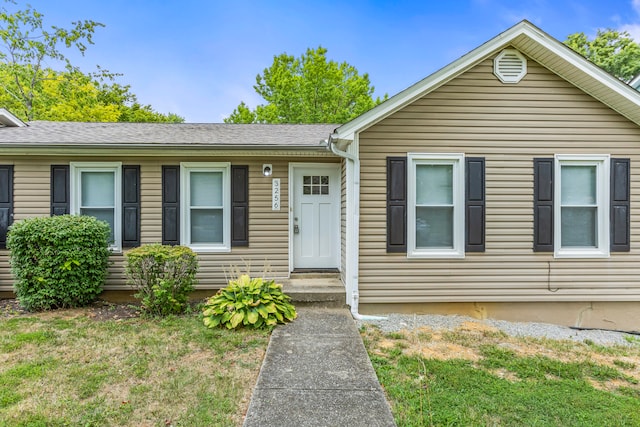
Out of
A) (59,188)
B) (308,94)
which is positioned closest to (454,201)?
(59,188)

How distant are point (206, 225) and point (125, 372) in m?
2.84

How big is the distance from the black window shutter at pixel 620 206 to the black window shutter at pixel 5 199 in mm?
9459

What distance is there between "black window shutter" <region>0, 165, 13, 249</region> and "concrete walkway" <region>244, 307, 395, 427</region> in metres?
4.94

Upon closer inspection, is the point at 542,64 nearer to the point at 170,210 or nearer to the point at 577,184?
the point at 577,184

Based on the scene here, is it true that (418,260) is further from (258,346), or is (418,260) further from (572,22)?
(572,22)

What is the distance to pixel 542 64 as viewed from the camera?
16.1 ft

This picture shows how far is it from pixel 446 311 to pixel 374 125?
304 cm

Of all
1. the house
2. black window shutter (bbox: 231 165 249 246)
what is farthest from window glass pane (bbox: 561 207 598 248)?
black window shutter (bbox: 231 165 249 246)

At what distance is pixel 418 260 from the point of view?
195 inches

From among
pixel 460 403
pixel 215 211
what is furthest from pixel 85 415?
pixel 215 211

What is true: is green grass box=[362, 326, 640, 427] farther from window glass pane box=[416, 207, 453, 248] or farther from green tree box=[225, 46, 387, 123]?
green tree box=[225, 46, 387, 123]

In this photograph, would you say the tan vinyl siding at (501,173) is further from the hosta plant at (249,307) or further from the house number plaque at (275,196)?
the house number plaque at (275,196)

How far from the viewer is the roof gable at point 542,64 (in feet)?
14.9

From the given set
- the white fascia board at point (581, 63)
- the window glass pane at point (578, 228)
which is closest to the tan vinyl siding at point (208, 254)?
the white fascia board at point (581, 63)
